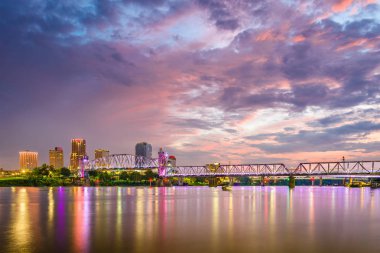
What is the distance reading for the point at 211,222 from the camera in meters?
49.4

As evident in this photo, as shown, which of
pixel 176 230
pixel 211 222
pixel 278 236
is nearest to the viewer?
pixel 278 236

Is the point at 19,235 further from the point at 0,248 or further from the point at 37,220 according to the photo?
the point at 37,220

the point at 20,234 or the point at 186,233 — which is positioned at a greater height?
the point at 20,234

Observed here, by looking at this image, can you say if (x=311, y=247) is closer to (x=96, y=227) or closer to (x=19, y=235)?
(x=96, y=227)

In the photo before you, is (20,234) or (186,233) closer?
(20,234)

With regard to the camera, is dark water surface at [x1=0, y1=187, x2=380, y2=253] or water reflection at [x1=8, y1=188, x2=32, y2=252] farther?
dark water surface at [x1=0, y1=187, x2=380, y2=253]

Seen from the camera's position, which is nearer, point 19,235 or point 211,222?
point 19,235

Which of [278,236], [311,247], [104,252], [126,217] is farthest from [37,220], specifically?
[311,247]

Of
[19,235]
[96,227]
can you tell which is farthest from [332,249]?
[19,235]

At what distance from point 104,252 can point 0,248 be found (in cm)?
780

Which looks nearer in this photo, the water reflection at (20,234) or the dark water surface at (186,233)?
the water reflection at (20,234)

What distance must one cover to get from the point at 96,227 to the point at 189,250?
15.8 metres

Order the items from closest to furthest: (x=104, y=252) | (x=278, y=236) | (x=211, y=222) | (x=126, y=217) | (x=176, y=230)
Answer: (x=104, y=252) → (x=278, y=236) → (x=176, y=230) → (x=211, y=222) → (x=126, y=217)

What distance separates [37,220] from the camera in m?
50.3
